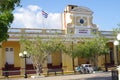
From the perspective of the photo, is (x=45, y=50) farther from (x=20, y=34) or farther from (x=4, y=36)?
(x=4, y=36)

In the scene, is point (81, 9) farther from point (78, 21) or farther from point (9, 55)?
point (9, 55)

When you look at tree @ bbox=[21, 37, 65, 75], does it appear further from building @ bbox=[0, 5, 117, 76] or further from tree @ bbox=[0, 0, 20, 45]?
tree @ bbox=[0, 0, 20, 45]

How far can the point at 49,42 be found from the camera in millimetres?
34594

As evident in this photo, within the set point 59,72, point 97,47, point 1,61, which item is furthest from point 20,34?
point 97,47

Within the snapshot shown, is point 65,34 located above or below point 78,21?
below

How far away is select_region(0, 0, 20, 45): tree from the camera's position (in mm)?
20586

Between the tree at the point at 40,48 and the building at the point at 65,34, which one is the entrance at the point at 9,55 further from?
the tree at the point at 40,48

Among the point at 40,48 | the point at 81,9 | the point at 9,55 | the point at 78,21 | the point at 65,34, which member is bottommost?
the point at 9,55

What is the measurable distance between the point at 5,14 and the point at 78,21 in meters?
24.2

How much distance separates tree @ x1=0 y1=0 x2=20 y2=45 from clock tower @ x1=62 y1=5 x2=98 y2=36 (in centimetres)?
2257

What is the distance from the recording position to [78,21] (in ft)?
145

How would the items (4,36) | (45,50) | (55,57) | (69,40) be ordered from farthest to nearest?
(55,57)
(69,40)
(45,50)
(4,36)

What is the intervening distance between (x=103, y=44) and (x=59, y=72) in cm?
606

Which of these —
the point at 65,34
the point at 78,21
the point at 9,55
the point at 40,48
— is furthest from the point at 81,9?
the point at 40,48
